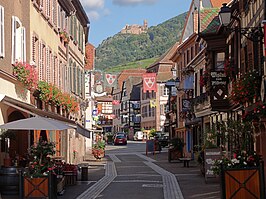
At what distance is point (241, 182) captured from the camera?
47.0 feet

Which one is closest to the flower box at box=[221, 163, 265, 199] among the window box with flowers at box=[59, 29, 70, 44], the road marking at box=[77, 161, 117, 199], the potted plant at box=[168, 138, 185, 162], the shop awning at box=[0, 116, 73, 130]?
the road marking at box=[77, 161, 117, 199]

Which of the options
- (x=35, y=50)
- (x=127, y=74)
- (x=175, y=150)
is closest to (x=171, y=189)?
(x=35, y=50)

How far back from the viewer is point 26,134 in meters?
22.2

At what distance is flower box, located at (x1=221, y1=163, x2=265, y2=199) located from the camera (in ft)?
47.0

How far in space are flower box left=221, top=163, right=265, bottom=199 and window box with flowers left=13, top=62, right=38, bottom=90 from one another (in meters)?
8.73

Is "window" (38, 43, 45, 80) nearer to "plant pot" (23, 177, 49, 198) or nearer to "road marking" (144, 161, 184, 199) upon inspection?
"road marking" (144, 161, 184, 199)

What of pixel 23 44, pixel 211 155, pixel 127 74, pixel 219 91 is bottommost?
pixel 211 155

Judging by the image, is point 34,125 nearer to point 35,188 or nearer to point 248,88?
point 35,188

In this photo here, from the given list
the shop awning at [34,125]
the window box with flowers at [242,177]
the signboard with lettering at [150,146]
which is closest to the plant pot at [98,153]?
the signboard with lettering at [150,146]

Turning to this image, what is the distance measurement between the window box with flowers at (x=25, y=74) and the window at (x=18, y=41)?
0.88 ft

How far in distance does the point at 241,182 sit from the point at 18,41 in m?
10.3

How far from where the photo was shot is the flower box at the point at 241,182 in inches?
563

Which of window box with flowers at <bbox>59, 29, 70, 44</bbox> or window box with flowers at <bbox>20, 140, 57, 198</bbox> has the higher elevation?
window box with flowers at <bbox>59, 29, 70, 44</bbox>

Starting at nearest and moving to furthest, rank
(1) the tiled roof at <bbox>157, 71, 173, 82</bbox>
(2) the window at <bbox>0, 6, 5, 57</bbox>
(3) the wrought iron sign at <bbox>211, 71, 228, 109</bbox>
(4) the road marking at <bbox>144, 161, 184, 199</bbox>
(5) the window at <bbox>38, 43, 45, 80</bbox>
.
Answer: (4) the road marking at <bbox>144, 161, 184, 199</bbox> < (2) the window at <bbox>0, 6, 5, 57</bbox> < (5) the window at <bbox>38, 43, 45, 80</bbox> < (3) the wrought iron sign at <bbox>211, 71, 228, 109</bbox> < (1) the tiled roof at <bbox>157, 71, 173, 82</bbox>
